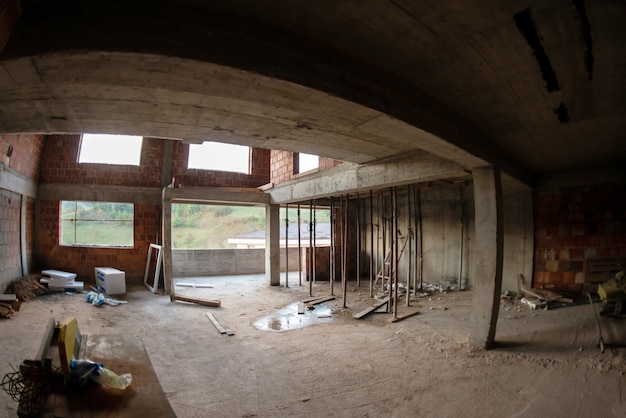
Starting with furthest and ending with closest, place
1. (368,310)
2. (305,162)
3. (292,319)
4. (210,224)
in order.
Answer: (210,224) → (305,162) → (368,310) → (292,319)

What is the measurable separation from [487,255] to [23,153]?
9.93 metres

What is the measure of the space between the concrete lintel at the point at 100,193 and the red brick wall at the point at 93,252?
0.21 meters

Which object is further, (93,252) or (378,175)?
(93,252)

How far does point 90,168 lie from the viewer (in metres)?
9.48

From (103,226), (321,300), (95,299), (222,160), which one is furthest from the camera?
(103,226)

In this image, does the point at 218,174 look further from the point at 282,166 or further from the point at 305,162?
the point at 305,162

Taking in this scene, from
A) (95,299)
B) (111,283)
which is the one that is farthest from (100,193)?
(95,299)

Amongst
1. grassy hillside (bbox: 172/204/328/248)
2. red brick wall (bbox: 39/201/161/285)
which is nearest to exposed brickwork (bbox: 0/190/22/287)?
→ red brick wall (bbox: 39/201/161/285)

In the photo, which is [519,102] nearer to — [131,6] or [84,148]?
[131,6]

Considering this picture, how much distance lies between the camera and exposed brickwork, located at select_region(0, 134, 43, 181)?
22.1ft

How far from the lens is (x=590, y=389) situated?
126 inches

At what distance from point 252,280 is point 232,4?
9.80m

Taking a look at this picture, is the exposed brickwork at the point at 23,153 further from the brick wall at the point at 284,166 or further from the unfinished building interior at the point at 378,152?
the brick wall at the point at 284,166

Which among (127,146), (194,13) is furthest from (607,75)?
(127,146)
